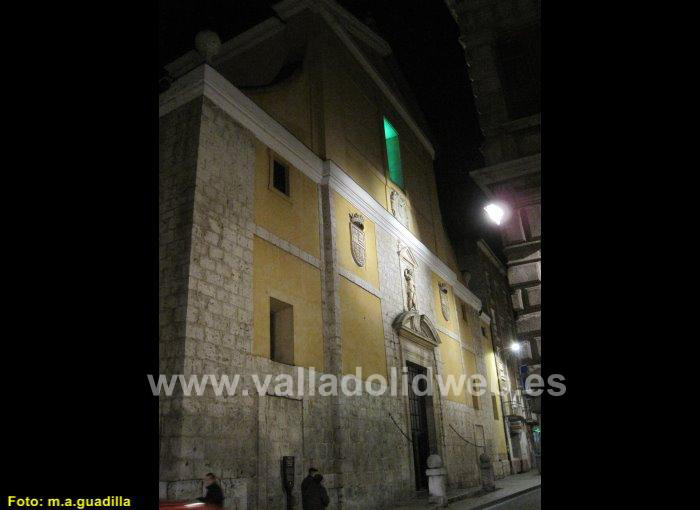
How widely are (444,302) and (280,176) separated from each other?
937 centimetres

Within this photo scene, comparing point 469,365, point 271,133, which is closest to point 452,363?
point 469,365

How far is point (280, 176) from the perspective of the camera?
413 inches

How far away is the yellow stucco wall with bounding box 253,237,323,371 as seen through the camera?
8.46 metres

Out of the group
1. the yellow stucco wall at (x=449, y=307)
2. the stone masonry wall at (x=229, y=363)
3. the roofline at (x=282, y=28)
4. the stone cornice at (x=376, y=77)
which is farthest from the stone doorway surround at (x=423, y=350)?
the roofline at (x=282, y=28)

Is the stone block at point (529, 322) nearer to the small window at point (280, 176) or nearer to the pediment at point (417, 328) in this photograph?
the small window at point (280, 176)

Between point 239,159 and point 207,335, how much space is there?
3545 mm

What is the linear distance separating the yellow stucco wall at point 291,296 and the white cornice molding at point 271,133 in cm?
245

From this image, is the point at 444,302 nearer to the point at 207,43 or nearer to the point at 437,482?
the point at 437,482

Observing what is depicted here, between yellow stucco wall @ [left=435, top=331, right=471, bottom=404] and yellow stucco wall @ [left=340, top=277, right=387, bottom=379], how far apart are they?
4520 mm

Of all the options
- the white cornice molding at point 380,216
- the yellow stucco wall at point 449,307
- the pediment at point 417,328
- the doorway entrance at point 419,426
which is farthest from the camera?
the yellow stucco wall at point 449,307

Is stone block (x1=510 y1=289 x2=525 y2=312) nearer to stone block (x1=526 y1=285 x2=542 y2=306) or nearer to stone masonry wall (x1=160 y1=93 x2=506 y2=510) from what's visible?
stone block (x1=526 y1=285 x2=542 y2=306)

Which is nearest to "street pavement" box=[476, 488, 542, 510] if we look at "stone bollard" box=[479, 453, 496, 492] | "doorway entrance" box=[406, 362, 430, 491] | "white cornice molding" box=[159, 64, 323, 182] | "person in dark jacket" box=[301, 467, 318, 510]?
"stone bollard" box=[479, 453, 496, 492]

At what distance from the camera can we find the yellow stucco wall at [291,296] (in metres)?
8.46

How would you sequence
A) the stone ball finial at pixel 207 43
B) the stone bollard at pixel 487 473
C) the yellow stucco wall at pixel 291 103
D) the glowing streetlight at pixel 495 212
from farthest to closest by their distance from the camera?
the stone bollard at pixel 487 473
the yellow stucco wall at pixel 291 103
the stone ball finial at pixel 207 43
the glowing streetlight at pixel 495 212
